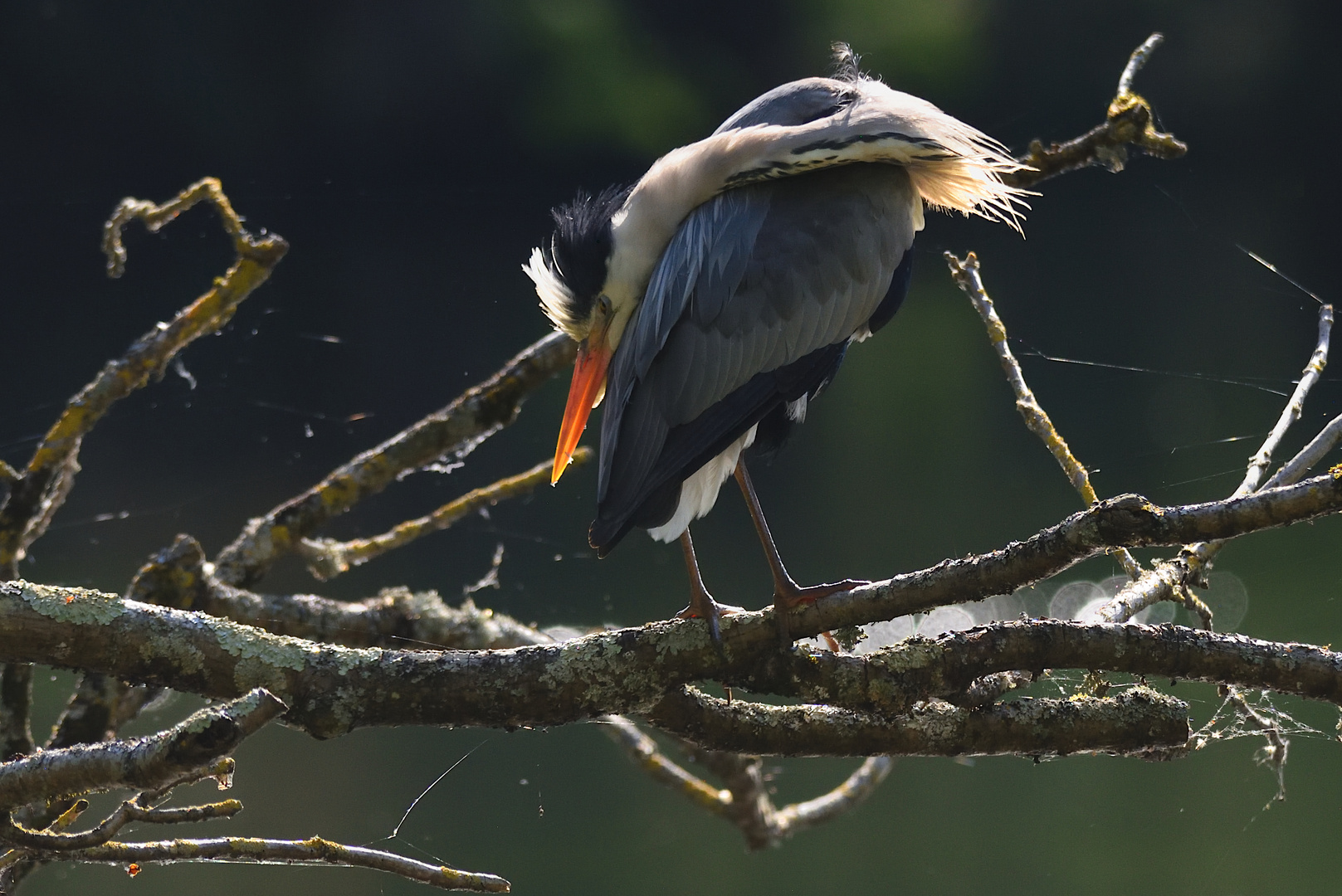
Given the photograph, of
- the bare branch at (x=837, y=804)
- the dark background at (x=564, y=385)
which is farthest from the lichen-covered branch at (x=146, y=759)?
the bare branch at (x=837, y=804)

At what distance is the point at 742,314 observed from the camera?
2.19m

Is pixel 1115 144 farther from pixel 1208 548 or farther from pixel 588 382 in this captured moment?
pixel 588 382

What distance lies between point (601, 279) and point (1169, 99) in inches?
590

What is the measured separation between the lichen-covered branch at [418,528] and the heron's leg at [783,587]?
1.74 feet

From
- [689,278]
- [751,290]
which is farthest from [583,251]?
[751,290]

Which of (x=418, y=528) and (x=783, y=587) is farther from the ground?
(x=418, y=528)

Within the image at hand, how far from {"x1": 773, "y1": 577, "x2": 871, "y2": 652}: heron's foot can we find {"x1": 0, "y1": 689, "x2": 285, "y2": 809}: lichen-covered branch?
642mm

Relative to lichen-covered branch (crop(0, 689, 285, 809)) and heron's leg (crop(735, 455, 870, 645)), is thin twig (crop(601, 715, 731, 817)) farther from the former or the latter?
lichen-covered branch (crop(0, 689, 285, 809))

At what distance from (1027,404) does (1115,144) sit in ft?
3.21

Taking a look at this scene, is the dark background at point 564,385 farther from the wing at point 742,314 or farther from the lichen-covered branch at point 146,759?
the lichen-covered branch at point 146,759

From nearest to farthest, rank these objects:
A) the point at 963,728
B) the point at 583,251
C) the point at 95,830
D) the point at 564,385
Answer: the point at 95,830 < the point at 963,728 < the point at 583,251 < the point at 564,385

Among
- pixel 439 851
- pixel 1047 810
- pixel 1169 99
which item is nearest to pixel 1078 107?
pixel 1169 99

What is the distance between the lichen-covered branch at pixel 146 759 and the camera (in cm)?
103

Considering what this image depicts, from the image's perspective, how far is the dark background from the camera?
4.88 m
